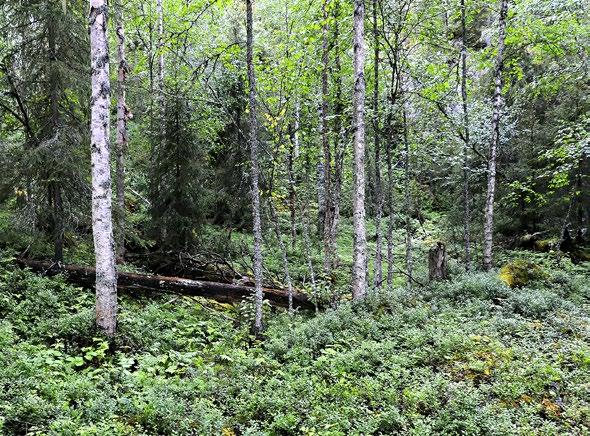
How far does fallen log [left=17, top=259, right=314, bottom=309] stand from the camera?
9.95m

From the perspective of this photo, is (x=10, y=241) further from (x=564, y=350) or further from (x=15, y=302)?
(x=564, y=350)

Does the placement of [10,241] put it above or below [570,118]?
below

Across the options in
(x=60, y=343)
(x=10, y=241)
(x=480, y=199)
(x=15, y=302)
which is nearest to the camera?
(x=60, y=343)

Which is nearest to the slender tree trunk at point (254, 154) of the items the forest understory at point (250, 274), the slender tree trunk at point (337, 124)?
the forest understory at point (250, 274)

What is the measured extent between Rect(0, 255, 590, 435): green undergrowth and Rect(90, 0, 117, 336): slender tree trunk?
24.5 inches

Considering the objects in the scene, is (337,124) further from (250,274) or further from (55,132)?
(55,132)

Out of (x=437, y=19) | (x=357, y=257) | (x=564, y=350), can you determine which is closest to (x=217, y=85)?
(x=437, y=19)

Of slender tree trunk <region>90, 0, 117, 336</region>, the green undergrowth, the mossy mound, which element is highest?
slender tree trunk <region>90, 0, 117, 336</region>

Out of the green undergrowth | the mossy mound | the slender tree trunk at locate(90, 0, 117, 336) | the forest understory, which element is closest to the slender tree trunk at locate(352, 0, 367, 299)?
the forest understory

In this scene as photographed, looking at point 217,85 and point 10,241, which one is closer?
point 10,241

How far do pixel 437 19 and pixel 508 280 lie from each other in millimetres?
10072

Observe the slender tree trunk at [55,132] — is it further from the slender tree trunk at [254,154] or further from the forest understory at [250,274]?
the slender tree trunk at [254,154]

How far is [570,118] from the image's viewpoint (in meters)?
17.1

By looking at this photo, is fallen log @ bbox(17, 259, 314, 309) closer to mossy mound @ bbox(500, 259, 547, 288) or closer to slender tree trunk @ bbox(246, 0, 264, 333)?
slender tree trunk @ bbox(246, 0, 264, 333)
